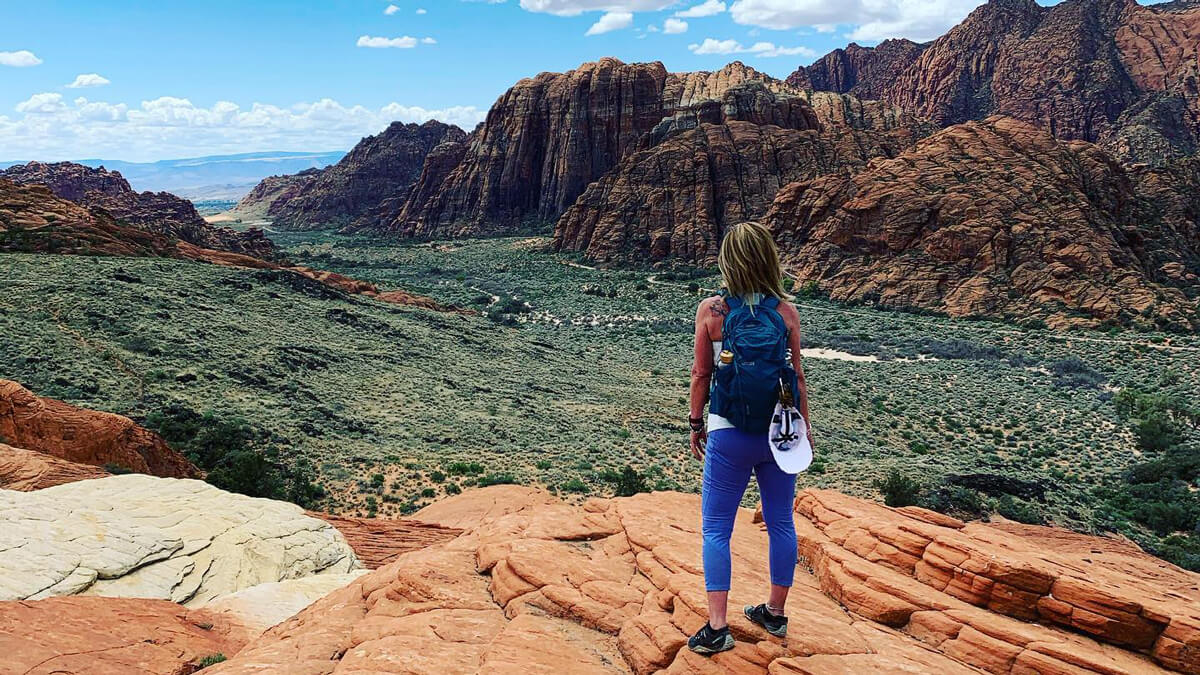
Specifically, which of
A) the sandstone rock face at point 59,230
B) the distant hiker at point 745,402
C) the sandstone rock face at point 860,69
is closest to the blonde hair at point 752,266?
the distant hiker at point 745,402

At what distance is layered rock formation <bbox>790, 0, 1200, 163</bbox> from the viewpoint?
103m

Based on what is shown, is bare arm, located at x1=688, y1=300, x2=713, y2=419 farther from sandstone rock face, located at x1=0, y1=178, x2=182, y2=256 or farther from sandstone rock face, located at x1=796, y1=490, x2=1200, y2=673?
sandstone rock face, located at x1=0, y1=178, x2=182, y2=256

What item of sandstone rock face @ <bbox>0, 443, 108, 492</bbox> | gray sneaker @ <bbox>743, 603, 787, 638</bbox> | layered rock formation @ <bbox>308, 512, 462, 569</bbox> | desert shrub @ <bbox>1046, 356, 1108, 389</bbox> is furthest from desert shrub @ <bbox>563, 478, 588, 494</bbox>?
desert shrub @ <bbox>1046, 356, 1108, 389</bbox>

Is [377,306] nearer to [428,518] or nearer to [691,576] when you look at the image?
[428,518]

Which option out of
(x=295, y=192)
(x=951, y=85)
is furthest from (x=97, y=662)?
(x=295, y=192)

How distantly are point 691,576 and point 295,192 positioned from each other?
188m

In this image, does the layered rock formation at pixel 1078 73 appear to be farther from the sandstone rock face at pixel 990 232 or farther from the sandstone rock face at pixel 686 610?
the sandstone rock face at pixel 686 610

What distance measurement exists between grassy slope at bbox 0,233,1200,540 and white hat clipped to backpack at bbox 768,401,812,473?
45.2ft

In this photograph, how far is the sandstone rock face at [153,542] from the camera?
7.49m

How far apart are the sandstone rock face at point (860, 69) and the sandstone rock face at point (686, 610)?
17557 centimetres

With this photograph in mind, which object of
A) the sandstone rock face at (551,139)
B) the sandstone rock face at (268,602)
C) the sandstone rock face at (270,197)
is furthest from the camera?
the sandstone rock face at (270,197)

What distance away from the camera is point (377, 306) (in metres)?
40.5

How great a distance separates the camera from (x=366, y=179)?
14488 centimetres

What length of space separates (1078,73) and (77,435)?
14402 cm
